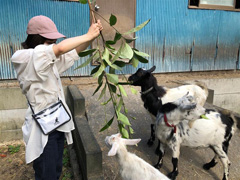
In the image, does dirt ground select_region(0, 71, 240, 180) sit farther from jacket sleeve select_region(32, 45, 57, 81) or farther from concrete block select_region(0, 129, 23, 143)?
jacket sleeve select_region(32, 45, 57, 81)

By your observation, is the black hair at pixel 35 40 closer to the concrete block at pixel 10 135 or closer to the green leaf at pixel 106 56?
the green leaf at pixel 106 56

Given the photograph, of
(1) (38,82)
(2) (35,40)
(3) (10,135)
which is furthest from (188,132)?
(3) (10,135)

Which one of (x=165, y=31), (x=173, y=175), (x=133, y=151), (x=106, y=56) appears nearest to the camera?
(x=106, y=56)

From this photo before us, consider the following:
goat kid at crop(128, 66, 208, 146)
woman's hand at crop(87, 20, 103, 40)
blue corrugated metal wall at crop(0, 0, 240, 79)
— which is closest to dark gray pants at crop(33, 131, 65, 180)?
woman's hand at crop(87, 20, 103, 40)

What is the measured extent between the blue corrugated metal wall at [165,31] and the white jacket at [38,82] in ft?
15.3

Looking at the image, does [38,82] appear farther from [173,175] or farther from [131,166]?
[173,175]

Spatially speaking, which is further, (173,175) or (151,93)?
(151,93)

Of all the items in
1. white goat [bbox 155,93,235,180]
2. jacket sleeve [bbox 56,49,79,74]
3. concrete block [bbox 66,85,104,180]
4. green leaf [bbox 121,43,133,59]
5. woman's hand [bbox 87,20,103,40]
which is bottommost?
concrete block [bbox 66,85,104,180]

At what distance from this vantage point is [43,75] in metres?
1.85

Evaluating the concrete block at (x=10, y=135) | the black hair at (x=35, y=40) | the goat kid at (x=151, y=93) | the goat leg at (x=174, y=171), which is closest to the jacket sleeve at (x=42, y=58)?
the black hair at (x=35, y=40)

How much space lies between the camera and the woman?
5.82ft

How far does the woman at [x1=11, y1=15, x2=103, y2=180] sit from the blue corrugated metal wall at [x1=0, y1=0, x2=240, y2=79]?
4.55m

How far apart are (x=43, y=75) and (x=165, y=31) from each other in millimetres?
6505

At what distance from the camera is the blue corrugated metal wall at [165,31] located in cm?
593
